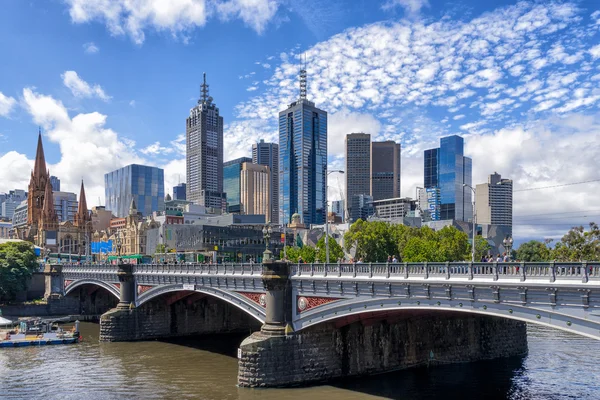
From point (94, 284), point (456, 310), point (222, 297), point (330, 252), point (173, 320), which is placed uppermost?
point (330, 252)

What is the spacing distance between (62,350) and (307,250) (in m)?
40.9

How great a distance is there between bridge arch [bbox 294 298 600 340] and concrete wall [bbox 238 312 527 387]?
7.33 feet

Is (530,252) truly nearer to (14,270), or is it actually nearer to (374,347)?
(374,347)

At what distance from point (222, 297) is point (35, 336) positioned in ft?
84.5

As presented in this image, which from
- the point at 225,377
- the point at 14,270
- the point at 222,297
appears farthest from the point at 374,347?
the point at 14,270

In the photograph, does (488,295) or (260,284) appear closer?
(488,295)

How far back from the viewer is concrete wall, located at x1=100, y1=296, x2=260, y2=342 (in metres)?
63.1

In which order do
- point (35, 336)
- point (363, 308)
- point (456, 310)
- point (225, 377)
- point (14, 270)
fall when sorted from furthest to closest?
point (14, 270) → point (35, 336) → point (225, 377) → point (363, 308) → point (456, 310)

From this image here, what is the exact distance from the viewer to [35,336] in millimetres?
62188

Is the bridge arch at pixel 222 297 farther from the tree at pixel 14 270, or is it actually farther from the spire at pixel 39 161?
the spire at pixel 39 161

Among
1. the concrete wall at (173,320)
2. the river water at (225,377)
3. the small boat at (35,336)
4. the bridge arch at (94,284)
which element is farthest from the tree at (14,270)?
the river water at (225,377)

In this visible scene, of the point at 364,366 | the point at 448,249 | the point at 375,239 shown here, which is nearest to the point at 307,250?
the point at 375,239

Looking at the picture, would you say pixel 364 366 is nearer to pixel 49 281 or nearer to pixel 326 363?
pixel 326 363

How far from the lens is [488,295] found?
29.2m
